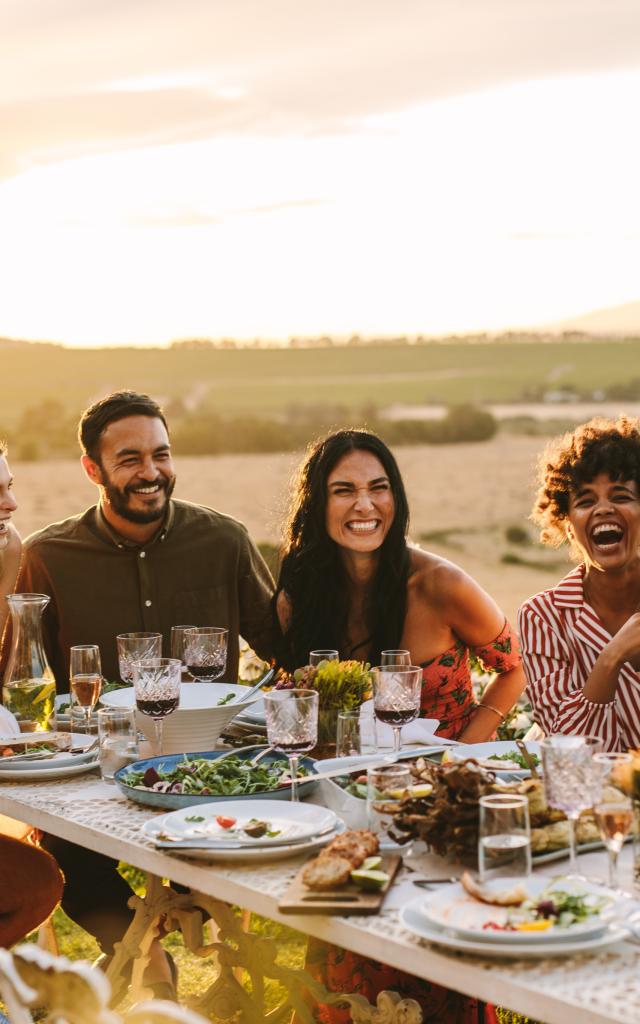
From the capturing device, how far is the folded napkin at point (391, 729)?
2793 mm

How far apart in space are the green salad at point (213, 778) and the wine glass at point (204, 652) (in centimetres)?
52

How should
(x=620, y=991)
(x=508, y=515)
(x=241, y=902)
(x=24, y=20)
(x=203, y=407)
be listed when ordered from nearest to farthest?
(x=620, y=991), (x=241, y=902), (x=24, y=20), (x=203, y=407), (x=508, y=515)

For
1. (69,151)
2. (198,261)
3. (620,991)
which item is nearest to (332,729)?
(620,991)

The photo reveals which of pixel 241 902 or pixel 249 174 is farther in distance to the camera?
pixel 249 174

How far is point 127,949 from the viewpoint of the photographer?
2.59 m

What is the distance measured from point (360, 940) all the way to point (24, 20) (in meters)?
9.87

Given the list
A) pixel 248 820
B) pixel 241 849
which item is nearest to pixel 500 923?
pixel 241 849

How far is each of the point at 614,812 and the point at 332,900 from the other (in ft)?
1.49

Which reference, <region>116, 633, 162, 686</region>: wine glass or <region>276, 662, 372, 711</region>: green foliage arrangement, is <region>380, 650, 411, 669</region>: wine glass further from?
<region>116, 633, 162, 686</region>: wine glass

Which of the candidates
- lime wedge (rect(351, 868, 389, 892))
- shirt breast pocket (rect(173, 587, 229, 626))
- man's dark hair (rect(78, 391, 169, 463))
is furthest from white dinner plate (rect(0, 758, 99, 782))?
man's dark hair (rect(78, 391, 169, 463))

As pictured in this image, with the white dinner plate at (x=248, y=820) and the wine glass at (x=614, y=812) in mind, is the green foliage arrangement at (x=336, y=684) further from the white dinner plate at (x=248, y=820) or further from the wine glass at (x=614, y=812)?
the wine glass at (x=614, y=812)

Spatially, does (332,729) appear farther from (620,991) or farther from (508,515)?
(508,515)

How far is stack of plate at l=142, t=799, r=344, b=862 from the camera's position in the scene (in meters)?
2.18

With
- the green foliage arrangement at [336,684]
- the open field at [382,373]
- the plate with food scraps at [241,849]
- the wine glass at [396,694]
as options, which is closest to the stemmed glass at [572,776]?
the plate with food scraps at [241,849]
